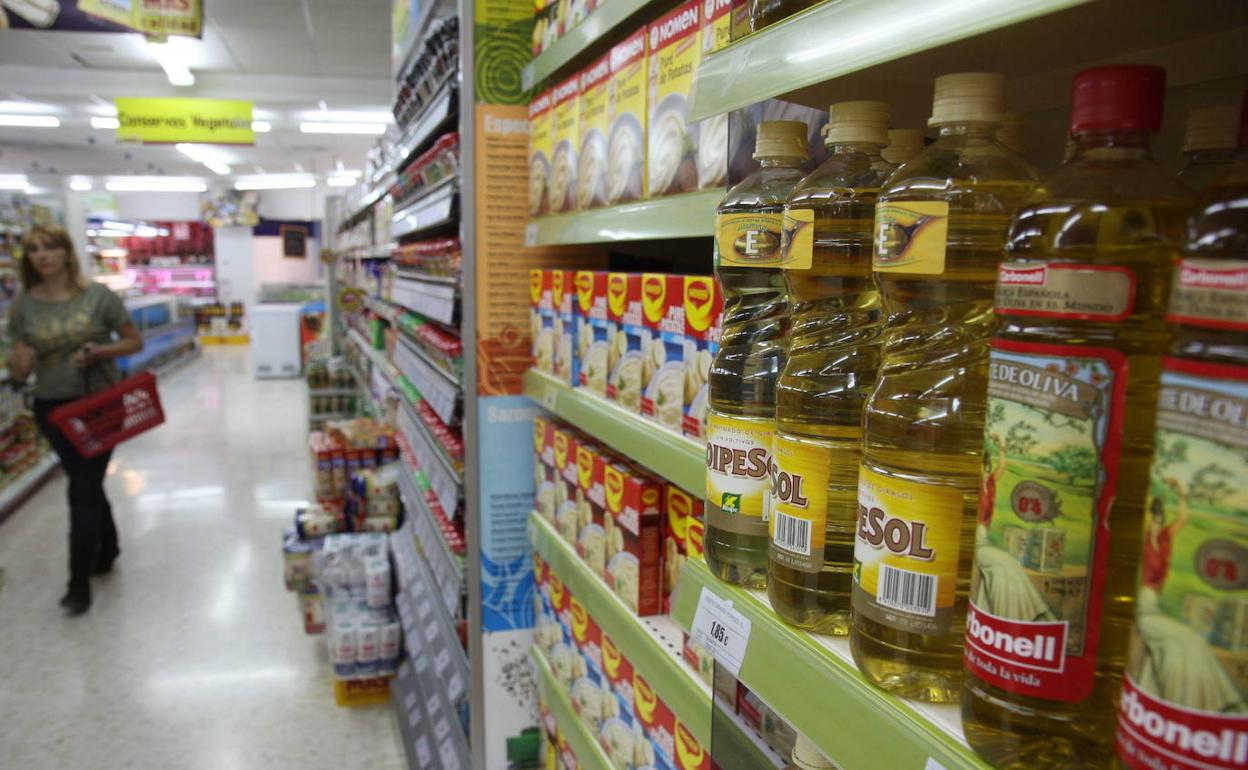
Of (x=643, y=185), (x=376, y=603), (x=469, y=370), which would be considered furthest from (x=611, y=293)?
(x=376, y=603)

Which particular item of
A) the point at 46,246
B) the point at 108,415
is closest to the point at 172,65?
the point at 46,246

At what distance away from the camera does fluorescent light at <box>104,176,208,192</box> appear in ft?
66.1

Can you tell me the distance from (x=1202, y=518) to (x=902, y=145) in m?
0.58

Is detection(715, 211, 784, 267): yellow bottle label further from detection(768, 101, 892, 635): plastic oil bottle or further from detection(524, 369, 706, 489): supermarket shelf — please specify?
detection(524, 369, 706, 489): supermarket shelf

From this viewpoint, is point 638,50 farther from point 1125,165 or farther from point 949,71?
point 1125,165

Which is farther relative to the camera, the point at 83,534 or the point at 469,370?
the point at 83,534

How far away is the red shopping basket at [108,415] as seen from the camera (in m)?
4.35

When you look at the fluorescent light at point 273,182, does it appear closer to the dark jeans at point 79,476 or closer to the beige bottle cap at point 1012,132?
the dark jeans at point 79,476

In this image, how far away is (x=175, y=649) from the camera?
158 inches

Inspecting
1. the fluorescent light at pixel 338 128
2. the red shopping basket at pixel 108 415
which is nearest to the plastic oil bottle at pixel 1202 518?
the red shopping basket at pixel 108 415

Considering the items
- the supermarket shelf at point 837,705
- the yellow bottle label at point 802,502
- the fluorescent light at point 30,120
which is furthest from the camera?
the fluorescent light at point 30,120

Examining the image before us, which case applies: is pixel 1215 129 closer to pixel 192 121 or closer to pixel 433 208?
pixel 433 208

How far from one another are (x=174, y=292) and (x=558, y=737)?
74.5 ft

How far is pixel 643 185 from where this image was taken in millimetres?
1492
